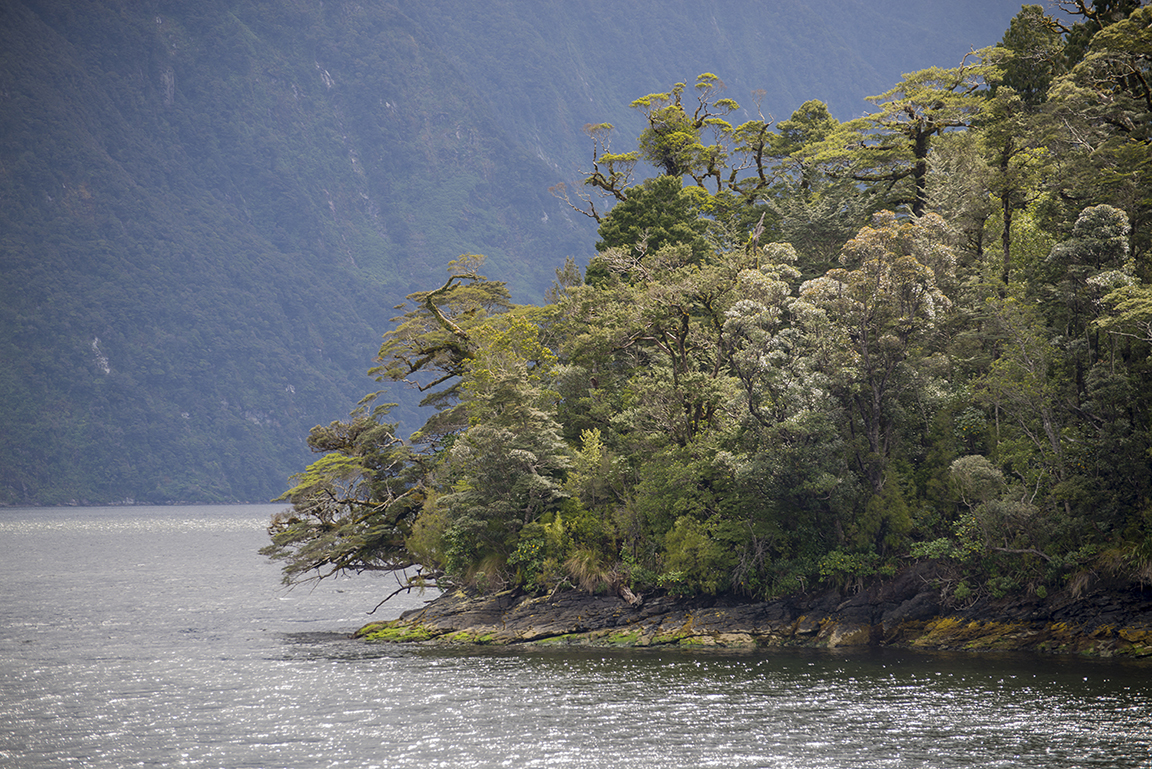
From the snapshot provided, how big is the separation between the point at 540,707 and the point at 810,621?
56.9ft

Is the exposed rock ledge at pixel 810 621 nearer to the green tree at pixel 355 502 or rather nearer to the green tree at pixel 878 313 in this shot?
the green tree at pixel 878 313

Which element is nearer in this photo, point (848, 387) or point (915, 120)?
point (848, 387)

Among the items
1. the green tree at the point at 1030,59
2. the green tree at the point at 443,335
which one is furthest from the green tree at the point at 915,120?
the green tree at the point at 443,335

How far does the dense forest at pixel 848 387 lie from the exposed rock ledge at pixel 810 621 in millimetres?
1032

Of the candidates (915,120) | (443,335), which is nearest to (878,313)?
(915,120)

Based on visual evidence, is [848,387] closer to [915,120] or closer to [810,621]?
[810,621]

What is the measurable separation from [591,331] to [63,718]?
32.2 meters

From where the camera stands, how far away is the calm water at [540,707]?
90.6 feet

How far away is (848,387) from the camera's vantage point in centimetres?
4431

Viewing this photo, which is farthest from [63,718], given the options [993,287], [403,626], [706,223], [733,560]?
[706,223]

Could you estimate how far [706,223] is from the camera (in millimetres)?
68125

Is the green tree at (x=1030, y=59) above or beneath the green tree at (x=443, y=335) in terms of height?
above

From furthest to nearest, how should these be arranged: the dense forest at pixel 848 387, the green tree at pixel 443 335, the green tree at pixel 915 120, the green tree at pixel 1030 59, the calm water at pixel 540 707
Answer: the green tree at pixel 443 335
the green tree at pixel 915 120
the green tree at pixel 1030 59
the dense forest at pixel 848 387
the calm water at pixel 540 707

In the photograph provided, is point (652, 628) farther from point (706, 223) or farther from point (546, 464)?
point (706, 223)
